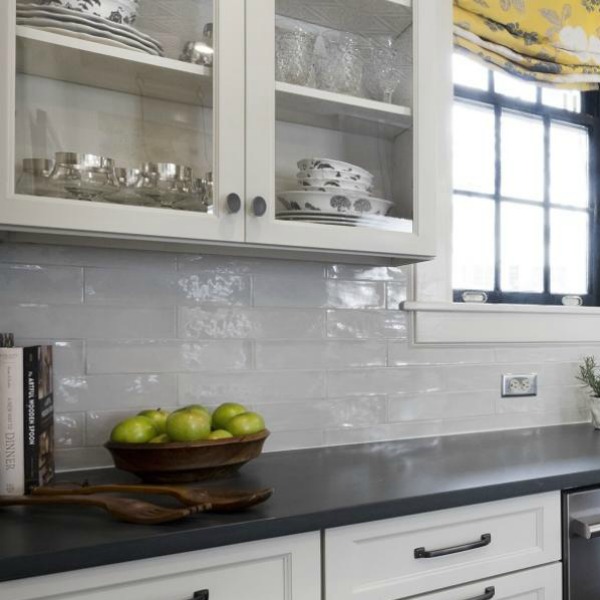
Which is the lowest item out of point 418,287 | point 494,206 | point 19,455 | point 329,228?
point 19,455

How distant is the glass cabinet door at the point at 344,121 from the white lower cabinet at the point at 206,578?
63 centimetres

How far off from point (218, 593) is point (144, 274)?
0.78 meters

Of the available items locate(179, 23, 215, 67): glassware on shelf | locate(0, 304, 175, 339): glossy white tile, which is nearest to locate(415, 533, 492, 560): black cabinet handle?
locate(0, 304, 175, 339): glossy white tile

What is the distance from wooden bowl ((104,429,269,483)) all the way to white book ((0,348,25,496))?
18 cm

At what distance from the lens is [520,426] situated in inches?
77.0

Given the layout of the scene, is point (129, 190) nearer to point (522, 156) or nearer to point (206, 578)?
point (206, 578)

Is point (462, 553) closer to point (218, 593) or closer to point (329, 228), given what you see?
point (218, 593)

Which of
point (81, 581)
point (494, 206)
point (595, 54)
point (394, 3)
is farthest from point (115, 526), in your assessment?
point (595, 54)

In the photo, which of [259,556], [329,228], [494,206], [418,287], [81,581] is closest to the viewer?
[81,581]

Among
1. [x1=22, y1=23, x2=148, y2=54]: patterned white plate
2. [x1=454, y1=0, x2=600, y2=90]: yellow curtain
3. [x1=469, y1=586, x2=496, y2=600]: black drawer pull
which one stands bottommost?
[x1=469, y1=586, x2=496, y2=600]: black drawer pull

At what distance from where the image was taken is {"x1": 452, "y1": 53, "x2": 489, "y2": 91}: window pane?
6.75 feet

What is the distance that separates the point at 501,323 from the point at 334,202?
0.86m

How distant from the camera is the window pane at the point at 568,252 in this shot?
2.28 meters

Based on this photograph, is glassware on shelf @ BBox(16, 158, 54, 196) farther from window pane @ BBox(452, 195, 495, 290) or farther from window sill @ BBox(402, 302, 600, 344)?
window pane @ BBox(452, 195, 495, 290)
